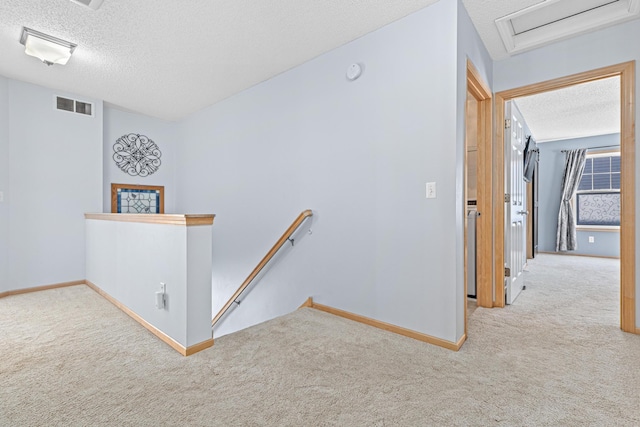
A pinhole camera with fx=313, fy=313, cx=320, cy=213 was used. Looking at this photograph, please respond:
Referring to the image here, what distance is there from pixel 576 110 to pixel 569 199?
252 centimetres

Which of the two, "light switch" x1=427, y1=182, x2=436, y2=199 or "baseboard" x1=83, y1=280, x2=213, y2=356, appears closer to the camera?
"baseboard" x1=83, y1=280, x2=213, y2=356

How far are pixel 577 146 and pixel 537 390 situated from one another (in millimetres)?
6662

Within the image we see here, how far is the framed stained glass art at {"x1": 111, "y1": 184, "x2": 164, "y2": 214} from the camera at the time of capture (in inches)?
175

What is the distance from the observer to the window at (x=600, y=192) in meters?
6.05

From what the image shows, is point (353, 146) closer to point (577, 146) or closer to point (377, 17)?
point (377, 17)

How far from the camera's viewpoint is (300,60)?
9.77 ft

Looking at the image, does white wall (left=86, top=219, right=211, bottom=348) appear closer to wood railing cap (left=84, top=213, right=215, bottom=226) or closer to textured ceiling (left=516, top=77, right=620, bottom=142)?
wood railing cap (left=84, top=213, right=215, bottom=226)

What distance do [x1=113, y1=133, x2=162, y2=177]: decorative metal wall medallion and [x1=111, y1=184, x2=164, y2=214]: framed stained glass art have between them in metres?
0.23

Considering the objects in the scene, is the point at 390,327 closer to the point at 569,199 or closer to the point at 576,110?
the point at 576,110

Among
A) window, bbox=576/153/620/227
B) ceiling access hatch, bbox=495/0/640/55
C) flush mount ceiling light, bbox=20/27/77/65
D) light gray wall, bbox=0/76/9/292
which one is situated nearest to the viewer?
ceiling access hatch, bbox=495/0/640/55

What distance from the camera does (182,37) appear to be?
257 centimetres

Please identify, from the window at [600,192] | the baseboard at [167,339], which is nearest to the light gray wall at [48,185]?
the baseboard at [167,339]

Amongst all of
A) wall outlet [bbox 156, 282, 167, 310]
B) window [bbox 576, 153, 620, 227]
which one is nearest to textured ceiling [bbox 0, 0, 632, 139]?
wall outlet [bbox 156, 282, 167, 310]

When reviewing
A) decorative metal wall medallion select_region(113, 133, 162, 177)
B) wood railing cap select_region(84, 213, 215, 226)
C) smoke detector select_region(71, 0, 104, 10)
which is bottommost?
wood railing cap select_region(84, 213, 215, 226)
